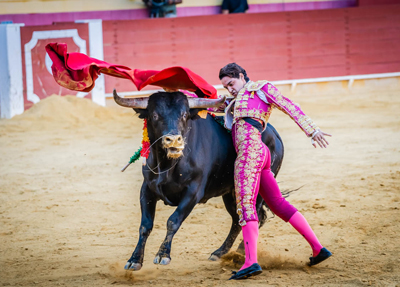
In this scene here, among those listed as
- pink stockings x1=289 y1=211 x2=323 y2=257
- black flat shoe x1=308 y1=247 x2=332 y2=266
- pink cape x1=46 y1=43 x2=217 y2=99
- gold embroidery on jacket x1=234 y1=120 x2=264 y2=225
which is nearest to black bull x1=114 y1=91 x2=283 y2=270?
pink cape x1=46 y1=43 x2=217 y2=99

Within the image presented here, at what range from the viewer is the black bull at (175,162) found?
311 centimetres

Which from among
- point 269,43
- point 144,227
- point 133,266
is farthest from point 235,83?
point 269,43

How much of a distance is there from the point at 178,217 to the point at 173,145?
0.44 metres

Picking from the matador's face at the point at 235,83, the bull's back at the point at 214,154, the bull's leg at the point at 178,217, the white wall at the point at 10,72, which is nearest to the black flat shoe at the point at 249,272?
the bull's leg at the point at 178,217

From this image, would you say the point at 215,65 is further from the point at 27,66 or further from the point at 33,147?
the point at 33,147

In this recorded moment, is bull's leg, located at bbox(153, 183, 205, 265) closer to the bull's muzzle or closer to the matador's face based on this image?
the bull's muzzle

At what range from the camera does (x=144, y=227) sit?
3.21 m

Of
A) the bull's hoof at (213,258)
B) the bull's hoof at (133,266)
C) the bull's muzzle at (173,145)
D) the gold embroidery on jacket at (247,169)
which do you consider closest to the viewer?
the bull's muzzle at (173,145)

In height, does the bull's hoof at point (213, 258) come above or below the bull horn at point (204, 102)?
below

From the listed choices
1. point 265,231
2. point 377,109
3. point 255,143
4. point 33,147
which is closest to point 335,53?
point 377,109

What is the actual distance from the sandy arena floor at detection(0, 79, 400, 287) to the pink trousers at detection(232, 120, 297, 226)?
0.37 m

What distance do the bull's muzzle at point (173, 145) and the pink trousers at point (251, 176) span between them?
1.40ft

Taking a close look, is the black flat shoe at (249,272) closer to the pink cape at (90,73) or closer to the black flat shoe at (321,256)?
the black flat shoe at (321,256)

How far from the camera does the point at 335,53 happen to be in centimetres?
1180
